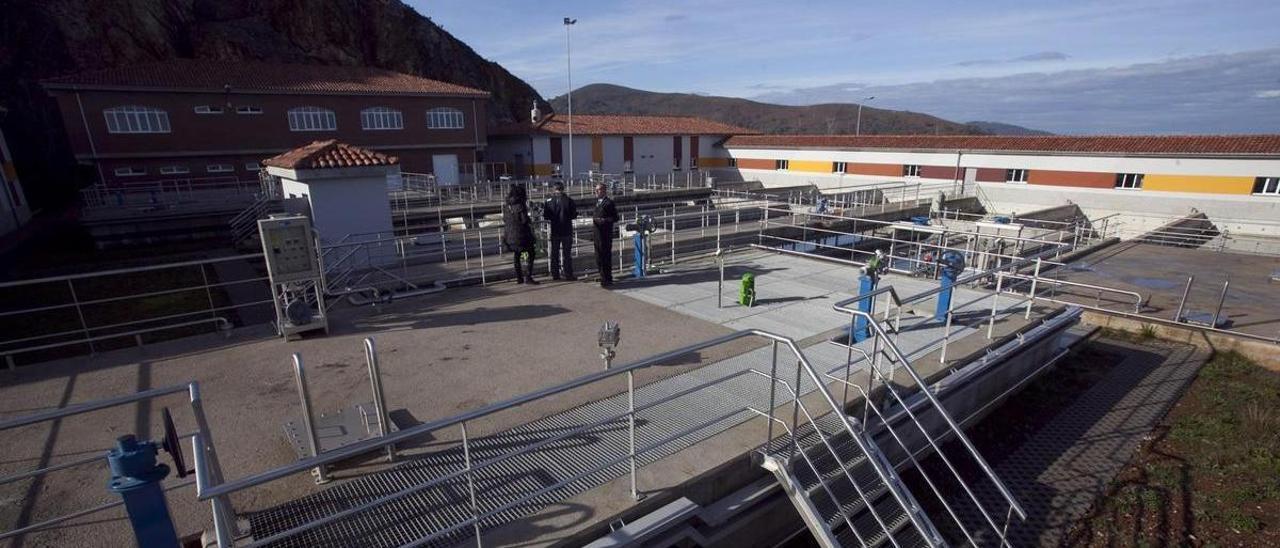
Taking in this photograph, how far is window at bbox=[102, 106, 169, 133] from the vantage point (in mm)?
25922

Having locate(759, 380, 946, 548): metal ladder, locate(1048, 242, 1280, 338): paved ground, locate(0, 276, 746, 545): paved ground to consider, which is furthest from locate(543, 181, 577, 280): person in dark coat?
locate(1048, 242, 1280, 338): paved ground

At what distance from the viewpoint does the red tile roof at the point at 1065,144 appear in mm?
22375

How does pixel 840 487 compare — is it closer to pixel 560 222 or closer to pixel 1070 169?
pixel 560 222

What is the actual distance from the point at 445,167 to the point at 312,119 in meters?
7.24

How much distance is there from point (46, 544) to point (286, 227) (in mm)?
4231

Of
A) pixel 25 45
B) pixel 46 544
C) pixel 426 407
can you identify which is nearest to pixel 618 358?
pixel 426 407

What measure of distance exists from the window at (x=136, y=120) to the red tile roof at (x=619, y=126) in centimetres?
1717

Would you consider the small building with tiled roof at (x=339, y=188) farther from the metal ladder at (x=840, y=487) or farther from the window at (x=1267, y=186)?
the window at (x=1267, y=186)

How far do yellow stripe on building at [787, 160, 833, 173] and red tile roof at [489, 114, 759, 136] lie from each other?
6431 mm

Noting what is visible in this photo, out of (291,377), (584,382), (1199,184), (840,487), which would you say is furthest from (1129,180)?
(291,377)

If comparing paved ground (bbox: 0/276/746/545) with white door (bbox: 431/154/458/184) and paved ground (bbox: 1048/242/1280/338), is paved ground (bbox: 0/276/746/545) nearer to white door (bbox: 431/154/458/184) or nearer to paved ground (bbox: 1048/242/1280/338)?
paved ground (bbox: 1048/242/1280/338)

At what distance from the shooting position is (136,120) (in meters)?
26.5

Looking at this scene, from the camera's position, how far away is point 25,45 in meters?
38.0

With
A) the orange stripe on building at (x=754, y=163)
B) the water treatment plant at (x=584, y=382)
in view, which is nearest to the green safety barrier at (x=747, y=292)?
the water treatment plant at (x=584, y=382)
